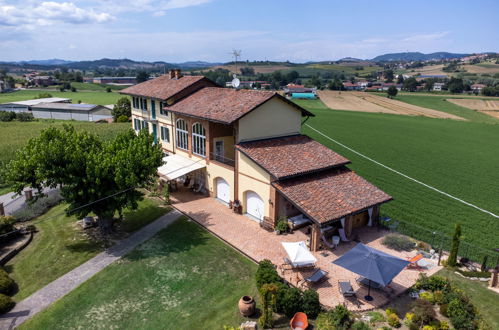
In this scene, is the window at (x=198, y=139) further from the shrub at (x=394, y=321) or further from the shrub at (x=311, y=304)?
the shrub at (x=394, y=321)

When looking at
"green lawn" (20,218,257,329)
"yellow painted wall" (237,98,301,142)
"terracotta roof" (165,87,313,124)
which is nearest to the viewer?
"green lawn" (20,218,257,329)

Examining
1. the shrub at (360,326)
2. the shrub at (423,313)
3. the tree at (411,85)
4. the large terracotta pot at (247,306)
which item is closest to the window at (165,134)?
the large terracotta pot at (247,306)

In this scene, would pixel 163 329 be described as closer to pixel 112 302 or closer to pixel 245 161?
pixel 112 302

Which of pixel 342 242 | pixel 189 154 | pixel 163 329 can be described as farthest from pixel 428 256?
pixel 189 154

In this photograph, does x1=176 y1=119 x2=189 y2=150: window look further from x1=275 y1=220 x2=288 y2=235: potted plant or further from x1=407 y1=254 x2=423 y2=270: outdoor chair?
x1=407 y1=254 x2=423 y2=270: outdoor chair

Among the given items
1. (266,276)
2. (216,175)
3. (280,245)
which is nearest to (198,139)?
(216,175)

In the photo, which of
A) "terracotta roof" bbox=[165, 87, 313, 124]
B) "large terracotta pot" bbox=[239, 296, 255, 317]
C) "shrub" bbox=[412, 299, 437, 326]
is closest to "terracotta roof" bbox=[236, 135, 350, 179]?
"terracotta roof" bbox=[165, 87, 313, 124]
